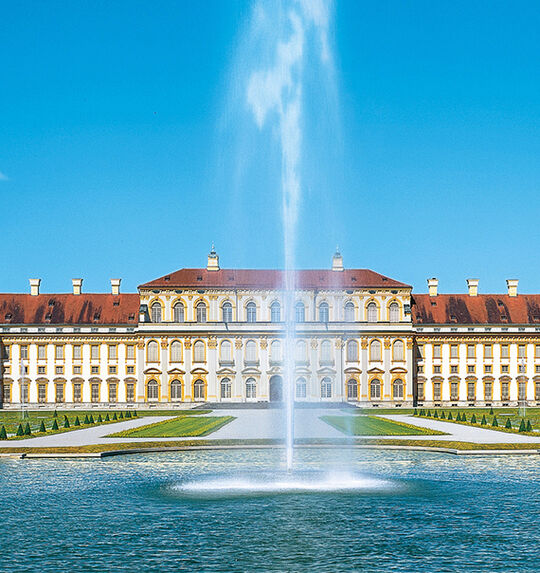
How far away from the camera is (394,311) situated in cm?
9331

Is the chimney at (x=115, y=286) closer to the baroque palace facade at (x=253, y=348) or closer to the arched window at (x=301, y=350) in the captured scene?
the baroque palace facade at (x=253, y=348)

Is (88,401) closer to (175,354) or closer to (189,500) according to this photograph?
(175,354)

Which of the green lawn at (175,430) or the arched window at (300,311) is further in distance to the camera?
the arched window at (300,311)

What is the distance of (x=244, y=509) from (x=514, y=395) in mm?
77123

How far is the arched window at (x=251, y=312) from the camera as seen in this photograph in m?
92.5

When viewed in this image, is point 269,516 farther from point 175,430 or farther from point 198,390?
point 198,390

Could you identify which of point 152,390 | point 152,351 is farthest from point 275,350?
point 152,390

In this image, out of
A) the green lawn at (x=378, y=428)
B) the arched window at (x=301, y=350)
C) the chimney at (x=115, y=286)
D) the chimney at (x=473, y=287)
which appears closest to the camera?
the green lawn at (x=378, y=428)

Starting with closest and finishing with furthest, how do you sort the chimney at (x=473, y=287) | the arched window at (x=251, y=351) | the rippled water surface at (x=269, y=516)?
the rippled water surface at (x=269, y=516) → the arched window at (x=251, y=351) → the chimney at (x=473, y=287)

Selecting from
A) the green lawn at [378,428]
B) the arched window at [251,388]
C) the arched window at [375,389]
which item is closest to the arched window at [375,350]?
the arched window at [375,389]

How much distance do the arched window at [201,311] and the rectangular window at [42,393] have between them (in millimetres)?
18444

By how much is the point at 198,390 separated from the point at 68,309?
17.2 meters

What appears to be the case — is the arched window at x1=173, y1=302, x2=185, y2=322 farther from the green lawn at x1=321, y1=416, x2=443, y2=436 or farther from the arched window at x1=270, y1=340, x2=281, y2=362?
the green lawn at x1=321, y1=416, x2=443, y2=436

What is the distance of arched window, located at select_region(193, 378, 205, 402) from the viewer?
91.7 metres
